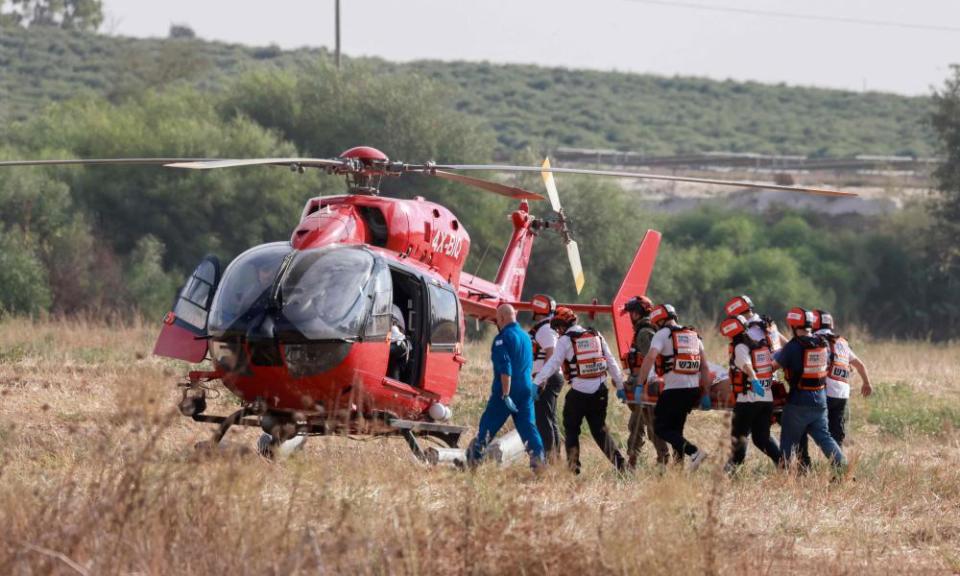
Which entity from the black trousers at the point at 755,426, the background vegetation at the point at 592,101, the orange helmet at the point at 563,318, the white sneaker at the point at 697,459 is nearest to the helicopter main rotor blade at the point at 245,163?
the orange helmet at the point at 563,318

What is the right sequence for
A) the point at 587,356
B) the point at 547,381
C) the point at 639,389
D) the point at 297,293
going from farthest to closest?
1. the point at 547,381
2. the point at 639,389
3. the point at 587,356
4. the point at 297,293

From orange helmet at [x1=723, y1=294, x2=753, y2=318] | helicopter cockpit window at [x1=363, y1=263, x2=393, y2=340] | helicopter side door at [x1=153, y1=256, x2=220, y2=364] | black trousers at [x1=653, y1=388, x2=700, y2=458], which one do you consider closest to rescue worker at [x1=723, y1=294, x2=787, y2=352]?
orange helmet at [x1=723, y1=294, x2=753, y2=318]

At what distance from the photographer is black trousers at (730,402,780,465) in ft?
43.8

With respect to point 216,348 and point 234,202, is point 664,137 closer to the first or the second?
point 234,202

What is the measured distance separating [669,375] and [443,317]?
2.15 m

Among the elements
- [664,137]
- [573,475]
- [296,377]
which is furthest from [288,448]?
[664,137]

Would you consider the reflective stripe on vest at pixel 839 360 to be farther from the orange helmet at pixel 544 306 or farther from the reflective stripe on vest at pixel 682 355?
the orange helmet at pixel 544 306

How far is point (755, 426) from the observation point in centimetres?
1348

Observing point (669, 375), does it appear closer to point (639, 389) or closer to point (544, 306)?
point (639, 389)

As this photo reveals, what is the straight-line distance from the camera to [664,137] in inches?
3258

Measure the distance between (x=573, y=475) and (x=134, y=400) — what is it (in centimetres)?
539

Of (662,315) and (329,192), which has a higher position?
(662,315)

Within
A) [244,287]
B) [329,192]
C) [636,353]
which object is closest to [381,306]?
[244,287]

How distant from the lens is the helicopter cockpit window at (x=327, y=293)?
463 inches
